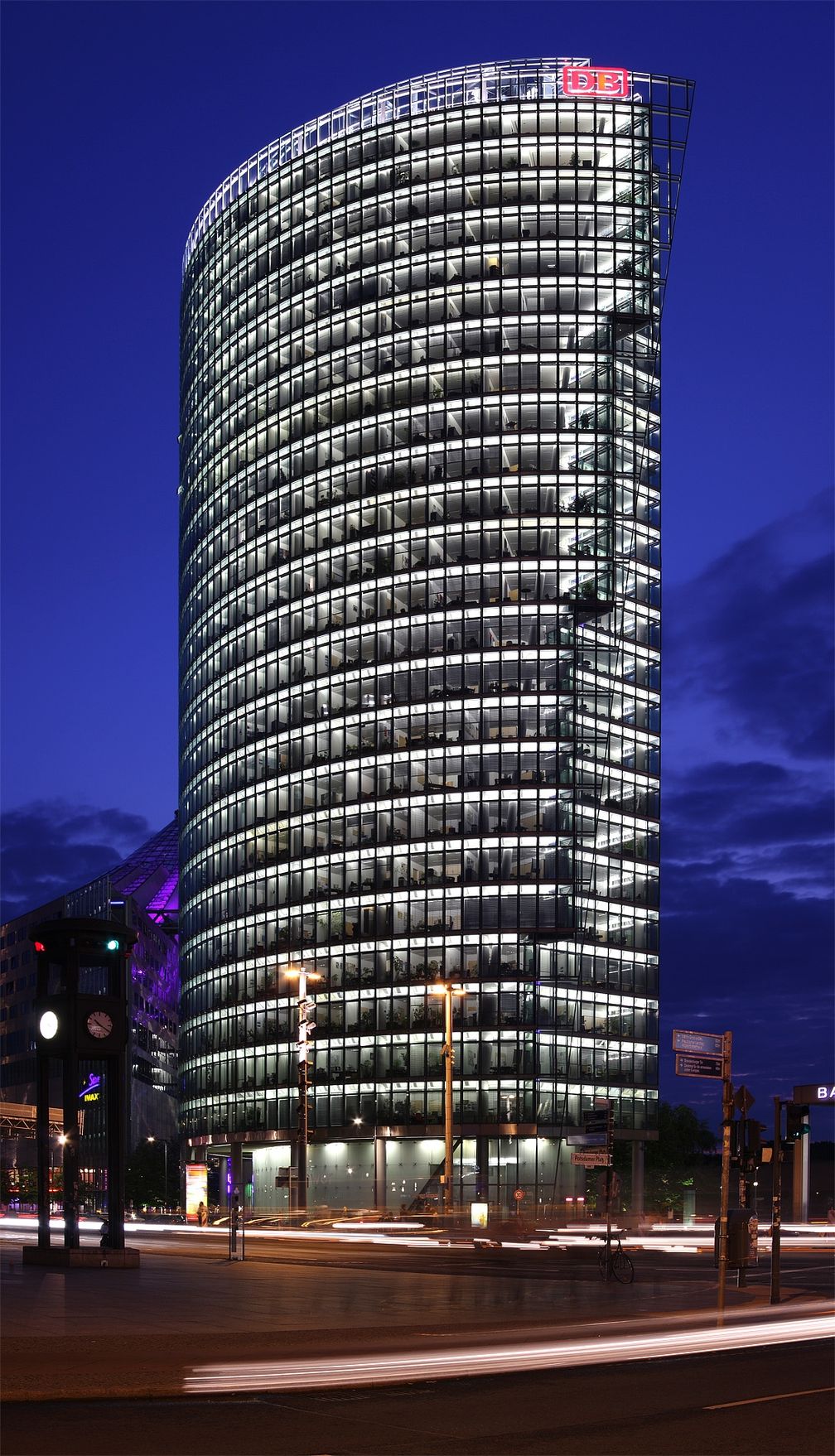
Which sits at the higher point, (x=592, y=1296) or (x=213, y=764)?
(x=213, y=764)

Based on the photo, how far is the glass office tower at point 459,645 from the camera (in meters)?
119

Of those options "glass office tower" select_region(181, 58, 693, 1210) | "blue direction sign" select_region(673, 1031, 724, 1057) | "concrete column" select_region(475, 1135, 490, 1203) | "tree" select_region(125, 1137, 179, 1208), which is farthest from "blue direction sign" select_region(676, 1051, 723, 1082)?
"tree" select_region(125, 1137, 179, 1208)

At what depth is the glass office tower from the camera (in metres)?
119

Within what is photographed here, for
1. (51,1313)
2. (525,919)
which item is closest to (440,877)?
(525,919)

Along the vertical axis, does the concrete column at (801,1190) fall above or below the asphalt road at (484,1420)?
below

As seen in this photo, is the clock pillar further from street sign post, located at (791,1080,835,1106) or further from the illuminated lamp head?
street sign post, located at (791,1080,835,1106)

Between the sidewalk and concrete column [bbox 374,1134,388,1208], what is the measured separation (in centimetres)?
8187

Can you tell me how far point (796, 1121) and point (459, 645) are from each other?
91.6m

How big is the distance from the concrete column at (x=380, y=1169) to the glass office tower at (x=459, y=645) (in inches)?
7.0

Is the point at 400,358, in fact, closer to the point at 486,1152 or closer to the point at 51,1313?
the point at 486,1152

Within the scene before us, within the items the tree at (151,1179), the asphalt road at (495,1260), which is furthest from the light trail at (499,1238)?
the tree at (151,1179)

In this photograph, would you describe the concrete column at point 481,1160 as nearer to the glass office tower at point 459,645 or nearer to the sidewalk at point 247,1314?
the glass office tower at point 459,645

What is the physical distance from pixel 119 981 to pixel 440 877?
267ft

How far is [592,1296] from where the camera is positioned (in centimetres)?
3169
